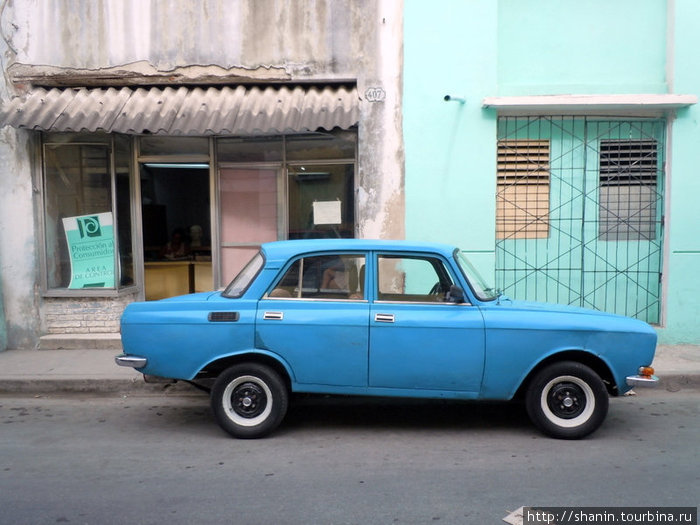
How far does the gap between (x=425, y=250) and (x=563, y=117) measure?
4480 millimetres

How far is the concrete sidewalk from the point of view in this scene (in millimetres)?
6684

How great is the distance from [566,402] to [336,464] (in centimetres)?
204

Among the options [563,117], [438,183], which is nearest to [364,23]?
[438,183]

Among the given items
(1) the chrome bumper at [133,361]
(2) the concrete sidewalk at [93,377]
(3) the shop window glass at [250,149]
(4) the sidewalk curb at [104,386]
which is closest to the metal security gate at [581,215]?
(2) the concrete sidewalk at [93,377]

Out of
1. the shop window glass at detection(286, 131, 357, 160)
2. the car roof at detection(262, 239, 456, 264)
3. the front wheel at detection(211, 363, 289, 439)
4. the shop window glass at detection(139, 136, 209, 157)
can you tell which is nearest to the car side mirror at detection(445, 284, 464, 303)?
the car roof at detection(262, 239, 456, 264)

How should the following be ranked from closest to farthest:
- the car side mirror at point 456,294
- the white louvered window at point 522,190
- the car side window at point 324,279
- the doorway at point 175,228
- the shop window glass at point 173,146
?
the car side mirror at point 456,294, the car side window at point 324,279, the white louvered window at point 522,190, the shop window glass at point 173,146, the doorway at point 175,228

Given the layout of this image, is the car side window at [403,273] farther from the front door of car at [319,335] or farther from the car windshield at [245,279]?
the car windshield at [245,279]

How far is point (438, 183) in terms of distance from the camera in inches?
326

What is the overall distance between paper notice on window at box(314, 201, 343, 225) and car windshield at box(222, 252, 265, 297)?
11.1ft

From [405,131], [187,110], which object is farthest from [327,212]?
[187,110]

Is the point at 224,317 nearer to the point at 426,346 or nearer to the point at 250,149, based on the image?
the point at 426,346

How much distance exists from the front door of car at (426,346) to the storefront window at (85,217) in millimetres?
5244

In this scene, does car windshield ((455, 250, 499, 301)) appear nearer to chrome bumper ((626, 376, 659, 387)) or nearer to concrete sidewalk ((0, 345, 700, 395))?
chrome bumper ((626, 376, 659, 387))

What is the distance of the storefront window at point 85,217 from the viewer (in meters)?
8.63
